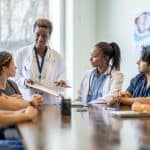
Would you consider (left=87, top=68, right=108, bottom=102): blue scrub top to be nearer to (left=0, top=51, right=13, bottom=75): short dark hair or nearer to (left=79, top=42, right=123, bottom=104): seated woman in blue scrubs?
(left=79, top=42, right=123, bottom=104): seated woman in blue scrubs

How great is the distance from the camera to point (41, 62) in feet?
11.8

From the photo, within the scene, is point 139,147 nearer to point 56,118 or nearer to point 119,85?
point 56,118

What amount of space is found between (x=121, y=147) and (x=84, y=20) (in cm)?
361

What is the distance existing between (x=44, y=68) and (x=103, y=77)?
0.61 metres

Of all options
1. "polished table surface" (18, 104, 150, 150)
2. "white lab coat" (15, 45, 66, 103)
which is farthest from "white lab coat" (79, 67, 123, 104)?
"polished table surface" (18, 104, 150, 150)

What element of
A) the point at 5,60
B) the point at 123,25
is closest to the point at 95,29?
the point at 123,25

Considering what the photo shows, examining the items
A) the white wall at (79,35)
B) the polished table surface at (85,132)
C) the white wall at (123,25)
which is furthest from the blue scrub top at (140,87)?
the white wall at (79,35)

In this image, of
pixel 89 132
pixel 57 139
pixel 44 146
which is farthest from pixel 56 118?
pixel 44 146

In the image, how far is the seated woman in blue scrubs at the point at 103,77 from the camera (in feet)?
10.9

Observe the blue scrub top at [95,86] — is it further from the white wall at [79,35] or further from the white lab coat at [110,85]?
the white wall at [79,35]

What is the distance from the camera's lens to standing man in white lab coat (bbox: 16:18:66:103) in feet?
11.5

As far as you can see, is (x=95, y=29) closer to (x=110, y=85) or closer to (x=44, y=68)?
(x=44, y=68)

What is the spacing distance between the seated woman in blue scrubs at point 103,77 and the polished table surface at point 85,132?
0.75m

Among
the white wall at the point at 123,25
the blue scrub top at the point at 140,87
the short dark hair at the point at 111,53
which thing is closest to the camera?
the blue scrub top at the point at 140,87
